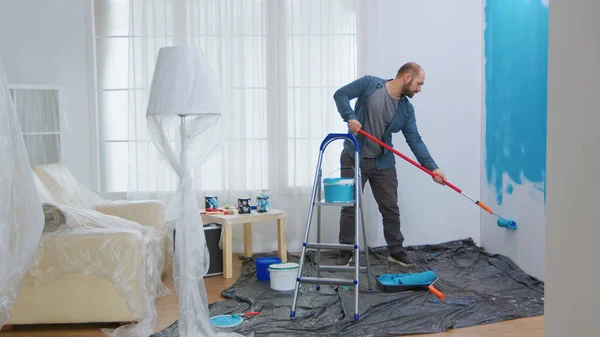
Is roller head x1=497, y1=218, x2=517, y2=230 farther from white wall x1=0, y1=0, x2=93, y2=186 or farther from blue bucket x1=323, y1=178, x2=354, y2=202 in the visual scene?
white wall x1=0, y1=0, x2=93, y2=186

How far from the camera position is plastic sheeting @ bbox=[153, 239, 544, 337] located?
3111 mm

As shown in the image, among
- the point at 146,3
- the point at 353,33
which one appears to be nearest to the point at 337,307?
the point at 353,33

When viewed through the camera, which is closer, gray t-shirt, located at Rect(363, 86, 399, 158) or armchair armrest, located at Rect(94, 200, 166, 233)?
armchair armrest, located at Rect(94, 200, 166, 233)

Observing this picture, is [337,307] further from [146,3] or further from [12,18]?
[12,18]

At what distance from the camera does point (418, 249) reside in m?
5.01

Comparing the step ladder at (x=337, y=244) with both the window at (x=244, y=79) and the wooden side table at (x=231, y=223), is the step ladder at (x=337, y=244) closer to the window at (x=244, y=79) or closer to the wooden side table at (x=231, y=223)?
the wooden side table at (x=231, y=223)

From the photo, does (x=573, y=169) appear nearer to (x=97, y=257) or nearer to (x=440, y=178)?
(x=97, y=257)

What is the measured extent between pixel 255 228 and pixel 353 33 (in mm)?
1660

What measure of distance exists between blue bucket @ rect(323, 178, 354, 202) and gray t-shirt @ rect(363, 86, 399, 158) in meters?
0.84

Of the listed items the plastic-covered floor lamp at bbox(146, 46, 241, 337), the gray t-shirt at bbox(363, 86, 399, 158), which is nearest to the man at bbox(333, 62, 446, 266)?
the gray t-shirt at bbox(363, 86, 399, 158)

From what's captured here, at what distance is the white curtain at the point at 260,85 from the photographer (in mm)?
5016

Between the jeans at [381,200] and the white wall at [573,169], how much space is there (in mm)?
2505

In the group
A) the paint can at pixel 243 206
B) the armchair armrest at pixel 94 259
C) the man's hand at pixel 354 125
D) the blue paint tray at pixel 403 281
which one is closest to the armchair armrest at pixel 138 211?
the paint can at pixel 243 206

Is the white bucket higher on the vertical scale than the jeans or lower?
lower
